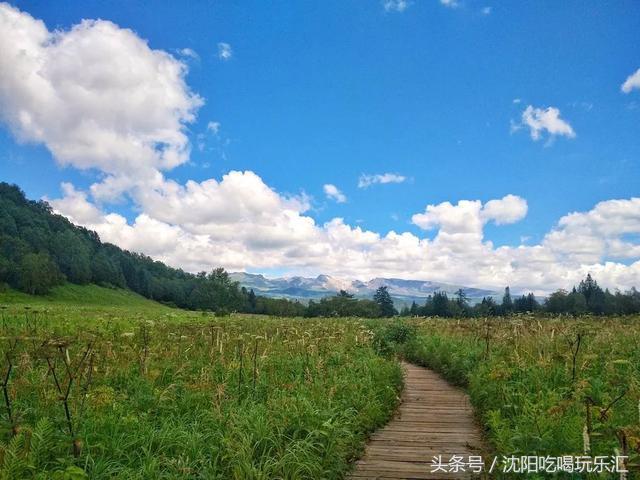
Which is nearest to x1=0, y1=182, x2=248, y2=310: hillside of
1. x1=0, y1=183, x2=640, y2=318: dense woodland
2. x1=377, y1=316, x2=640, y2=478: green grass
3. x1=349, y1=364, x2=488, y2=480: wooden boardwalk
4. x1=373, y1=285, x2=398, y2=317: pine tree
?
x1=0, y1=183, x2=640, y2=318: dense woodland

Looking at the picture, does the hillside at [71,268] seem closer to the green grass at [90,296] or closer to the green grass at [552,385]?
the green grass at [90,296]

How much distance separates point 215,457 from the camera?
15.9ft

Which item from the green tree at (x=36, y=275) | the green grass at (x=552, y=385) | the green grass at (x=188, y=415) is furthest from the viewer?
the green tree at (x=36, y=275)

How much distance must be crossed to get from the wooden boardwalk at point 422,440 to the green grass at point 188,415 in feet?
1.02

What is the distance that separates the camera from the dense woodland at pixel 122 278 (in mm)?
81669

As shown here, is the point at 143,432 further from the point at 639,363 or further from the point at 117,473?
the point at 639,363

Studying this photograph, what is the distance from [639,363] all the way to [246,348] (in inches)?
316

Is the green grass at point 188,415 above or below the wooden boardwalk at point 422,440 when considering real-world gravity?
above

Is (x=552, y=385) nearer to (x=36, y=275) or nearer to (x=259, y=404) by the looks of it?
(x=259, y=404)

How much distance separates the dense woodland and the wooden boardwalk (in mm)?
37995

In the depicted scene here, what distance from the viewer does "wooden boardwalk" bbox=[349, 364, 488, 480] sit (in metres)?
5.68

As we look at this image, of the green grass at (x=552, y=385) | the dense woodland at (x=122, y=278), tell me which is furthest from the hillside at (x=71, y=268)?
the green grass at (x=552, y=385)

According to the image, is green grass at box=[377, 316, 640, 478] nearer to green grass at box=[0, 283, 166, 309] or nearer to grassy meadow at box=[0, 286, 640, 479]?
grassy meadow at box=[0, 286, 640, 479]

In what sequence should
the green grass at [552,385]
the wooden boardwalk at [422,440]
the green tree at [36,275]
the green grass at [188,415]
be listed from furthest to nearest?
the green tree at [36,275]
the wooden boardwalk at [422,440]
the green grass at [552,385]
the green grass at [188,415]
